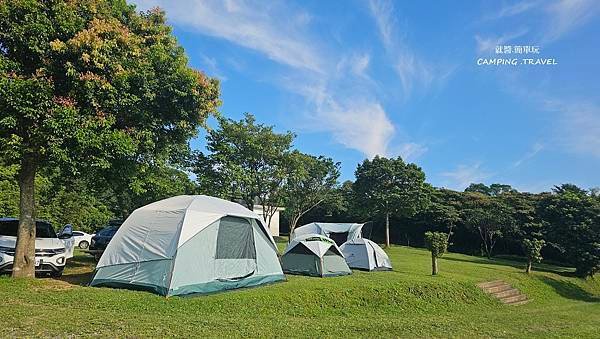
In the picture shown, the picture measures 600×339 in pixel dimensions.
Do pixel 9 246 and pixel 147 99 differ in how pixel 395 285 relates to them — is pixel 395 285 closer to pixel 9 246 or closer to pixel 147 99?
pixel 147 99

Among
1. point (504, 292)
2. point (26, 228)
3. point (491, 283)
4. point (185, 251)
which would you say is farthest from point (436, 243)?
point (26, 228)

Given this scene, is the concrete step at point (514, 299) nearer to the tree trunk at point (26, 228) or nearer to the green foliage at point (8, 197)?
the tree trunk at point (26, 228)

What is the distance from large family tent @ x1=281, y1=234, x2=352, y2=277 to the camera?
50.1 ft

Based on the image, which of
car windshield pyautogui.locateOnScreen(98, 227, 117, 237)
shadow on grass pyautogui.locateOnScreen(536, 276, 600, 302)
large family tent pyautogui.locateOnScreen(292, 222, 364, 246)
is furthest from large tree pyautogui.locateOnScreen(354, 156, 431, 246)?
car windshield pyautogui.locateOnScreen(98, 227, 117, 237)

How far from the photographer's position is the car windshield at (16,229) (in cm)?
1245

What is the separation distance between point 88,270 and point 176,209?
18.9 feet

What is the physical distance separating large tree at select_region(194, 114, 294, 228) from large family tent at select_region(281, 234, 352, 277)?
356 inches

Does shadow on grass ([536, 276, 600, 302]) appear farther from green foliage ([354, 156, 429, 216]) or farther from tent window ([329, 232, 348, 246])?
green foliage ([354, 156, 429, 216])

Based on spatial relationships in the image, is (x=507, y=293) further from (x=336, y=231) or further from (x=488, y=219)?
(x=488, y=219)

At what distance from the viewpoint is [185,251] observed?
1041cm

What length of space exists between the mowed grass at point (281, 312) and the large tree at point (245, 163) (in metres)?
10.5

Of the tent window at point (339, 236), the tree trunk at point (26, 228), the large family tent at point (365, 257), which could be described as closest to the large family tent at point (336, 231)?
the tent window at point (339, 236)

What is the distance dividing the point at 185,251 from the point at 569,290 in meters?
18.3

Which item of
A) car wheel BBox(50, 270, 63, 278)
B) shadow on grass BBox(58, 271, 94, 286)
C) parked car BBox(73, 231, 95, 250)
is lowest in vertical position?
shadow on grass BBox(58, 271, 94, 286)
